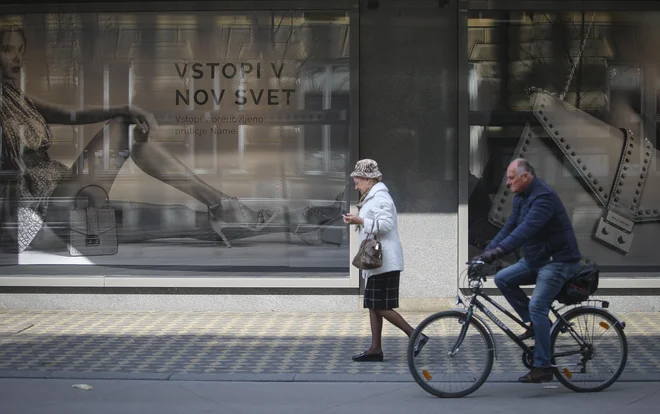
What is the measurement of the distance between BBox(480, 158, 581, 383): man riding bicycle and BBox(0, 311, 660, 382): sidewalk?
0.67 m

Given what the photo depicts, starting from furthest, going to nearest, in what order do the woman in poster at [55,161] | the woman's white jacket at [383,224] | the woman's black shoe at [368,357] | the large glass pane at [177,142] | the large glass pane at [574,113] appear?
the woman in poster at [55,161], the large glass pane at [177,142], the large glass pane at [574,113], the woman's black shoe at [368,357], the woman's white jacket at [383,224]

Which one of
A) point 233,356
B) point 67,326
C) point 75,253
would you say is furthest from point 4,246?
point 233,356

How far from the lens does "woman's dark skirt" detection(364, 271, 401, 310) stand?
773cm

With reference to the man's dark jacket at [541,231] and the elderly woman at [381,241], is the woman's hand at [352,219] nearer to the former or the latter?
the elderly woman at [381,241]

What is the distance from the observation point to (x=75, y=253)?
36.3 feet

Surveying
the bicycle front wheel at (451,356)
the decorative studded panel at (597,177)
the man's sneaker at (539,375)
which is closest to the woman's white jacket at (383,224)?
the bicycle front wheel at (451,356)

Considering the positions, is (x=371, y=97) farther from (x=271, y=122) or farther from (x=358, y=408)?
(x=358, y=408)

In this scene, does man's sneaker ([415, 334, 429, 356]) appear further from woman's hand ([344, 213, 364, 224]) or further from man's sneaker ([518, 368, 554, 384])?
woman's hand ([344, 213, 364, 224])

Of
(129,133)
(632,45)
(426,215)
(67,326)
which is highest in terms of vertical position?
(632,45)

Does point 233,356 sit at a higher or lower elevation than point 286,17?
lower

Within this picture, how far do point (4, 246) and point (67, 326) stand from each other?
1.96 m

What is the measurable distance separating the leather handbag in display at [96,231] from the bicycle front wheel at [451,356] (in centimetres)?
544

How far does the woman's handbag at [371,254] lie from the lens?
7.54m

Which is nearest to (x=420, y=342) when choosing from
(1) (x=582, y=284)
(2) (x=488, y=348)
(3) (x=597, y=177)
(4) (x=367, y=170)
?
(2) (x=488, y=348)
